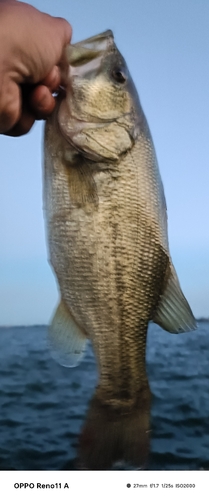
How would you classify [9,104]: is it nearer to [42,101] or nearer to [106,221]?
[42,101]

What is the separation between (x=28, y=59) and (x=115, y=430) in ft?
2.26

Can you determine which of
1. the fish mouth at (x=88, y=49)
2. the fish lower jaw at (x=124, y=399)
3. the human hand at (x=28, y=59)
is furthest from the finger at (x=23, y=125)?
the fish lower jaw at (x=124, y=399)

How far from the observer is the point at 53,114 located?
88cm

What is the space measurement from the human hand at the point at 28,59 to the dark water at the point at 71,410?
3.12ft

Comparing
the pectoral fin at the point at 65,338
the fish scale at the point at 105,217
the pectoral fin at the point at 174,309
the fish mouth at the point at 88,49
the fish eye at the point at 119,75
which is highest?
the fish mouth at the point at 88,49

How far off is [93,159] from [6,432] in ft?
6.47

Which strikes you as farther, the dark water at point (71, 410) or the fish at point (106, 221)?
the dark water at point (71, 410)

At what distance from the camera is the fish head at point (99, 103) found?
0.86 m

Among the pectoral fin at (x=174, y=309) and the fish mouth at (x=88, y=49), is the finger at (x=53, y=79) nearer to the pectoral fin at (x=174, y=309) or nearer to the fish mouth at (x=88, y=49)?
the fish mouth at (x=88, y=49)

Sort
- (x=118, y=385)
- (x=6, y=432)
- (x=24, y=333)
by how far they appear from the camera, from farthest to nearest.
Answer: (x=24, y=333) → (x=6, y=432) → (x=118, y=385)

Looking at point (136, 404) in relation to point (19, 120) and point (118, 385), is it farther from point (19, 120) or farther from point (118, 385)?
point (19, 120)

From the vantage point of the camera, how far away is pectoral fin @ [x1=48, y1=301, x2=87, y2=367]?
0.93 m
